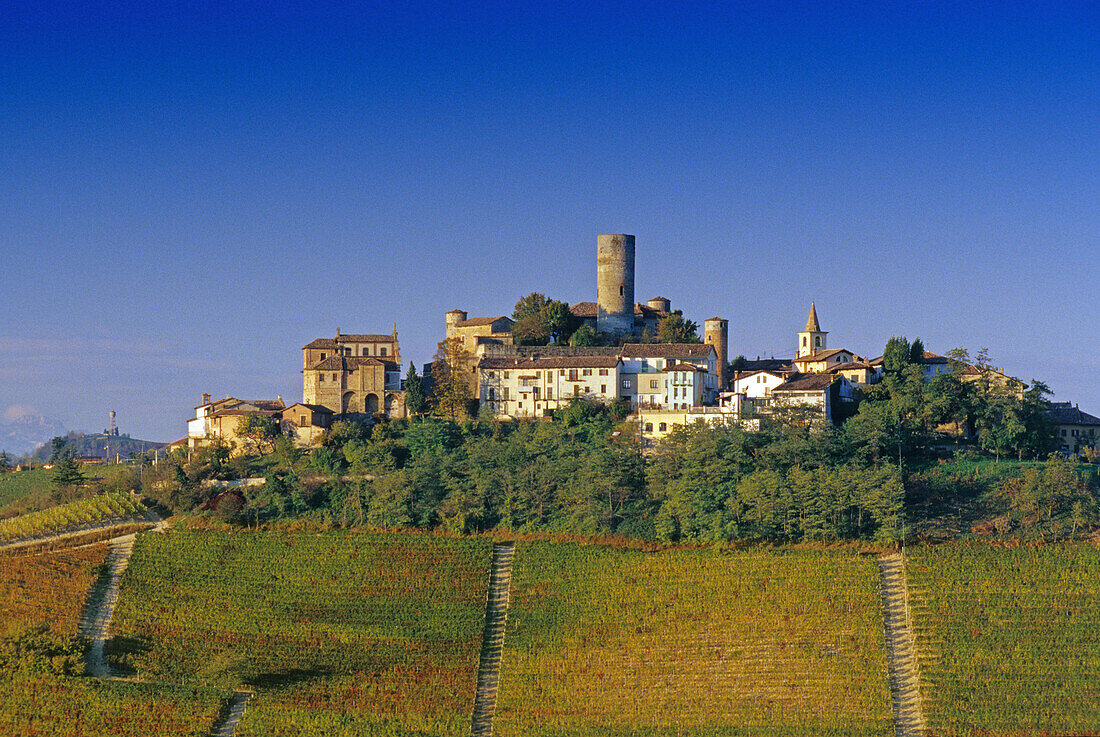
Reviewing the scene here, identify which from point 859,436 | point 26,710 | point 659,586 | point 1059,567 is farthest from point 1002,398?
point 26,710

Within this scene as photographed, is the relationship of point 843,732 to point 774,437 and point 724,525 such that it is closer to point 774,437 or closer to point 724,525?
point 724,525

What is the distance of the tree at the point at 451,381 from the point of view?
183ft

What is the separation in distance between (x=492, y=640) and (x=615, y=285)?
28.4 meters

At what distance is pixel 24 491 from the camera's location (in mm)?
57094

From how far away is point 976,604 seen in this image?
38.5m

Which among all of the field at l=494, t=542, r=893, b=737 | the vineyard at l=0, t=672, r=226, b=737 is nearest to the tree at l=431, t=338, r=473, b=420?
the field at l=494, t=542, r=893, b=737

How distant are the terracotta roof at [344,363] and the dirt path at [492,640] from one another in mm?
16705

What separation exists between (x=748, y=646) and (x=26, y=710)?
21507mm

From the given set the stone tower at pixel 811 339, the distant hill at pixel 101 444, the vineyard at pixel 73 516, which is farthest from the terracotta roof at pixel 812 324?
the distant hill at pixel 101 444

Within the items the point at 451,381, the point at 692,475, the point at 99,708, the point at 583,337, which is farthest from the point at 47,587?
the point at 583,337

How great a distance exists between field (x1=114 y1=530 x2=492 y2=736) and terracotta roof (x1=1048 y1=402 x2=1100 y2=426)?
88.9ft

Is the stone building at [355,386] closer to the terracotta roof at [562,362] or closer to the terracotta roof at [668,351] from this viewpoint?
the terracotta roof at [562,362]

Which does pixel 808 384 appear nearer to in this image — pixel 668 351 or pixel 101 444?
pixel 668 351

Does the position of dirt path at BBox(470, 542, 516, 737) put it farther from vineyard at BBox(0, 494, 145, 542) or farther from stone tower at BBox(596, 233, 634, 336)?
stone tower at BBox(596, 233, 634, 336)
